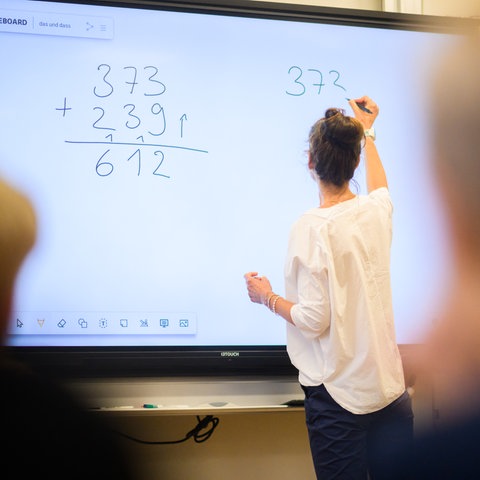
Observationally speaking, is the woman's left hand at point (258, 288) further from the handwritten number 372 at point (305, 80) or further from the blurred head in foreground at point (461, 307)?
the handwritten number 372 at point (305, 80)

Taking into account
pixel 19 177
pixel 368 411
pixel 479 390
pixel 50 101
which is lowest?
pixel 368 411

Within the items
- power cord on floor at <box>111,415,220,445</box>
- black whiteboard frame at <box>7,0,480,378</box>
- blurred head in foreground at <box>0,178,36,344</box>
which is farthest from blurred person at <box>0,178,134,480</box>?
power cord on floor at <box>111,415,220,445</box>

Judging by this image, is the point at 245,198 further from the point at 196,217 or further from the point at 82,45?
the point at 82,45

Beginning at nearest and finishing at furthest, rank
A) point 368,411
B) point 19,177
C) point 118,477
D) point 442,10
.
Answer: point 118,477 → point 368,411 → point 19,177 → point 442,10

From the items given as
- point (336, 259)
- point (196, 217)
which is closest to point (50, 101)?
point (196, 217)

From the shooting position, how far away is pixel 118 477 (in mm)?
514

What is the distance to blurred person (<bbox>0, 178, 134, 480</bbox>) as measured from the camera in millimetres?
507

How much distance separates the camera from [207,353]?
193 cm

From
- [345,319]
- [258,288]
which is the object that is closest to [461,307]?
[345,319]

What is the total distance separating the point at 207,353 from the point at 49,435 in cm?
144

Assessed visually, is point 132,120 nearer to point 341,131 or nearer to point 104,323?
point 104,323

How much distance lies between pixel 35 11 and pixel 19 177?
0.53m

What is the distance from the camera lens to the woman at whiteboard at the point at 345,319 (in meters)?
1.38

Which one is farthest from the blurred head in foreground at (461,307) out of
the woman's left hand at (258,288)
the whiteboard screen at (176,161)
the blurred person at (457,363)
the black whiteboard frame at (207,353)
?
the black whiteboard frame at (207,353)
